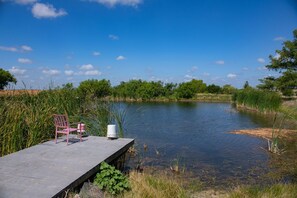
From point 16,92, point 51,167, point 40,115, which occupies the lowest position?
point 51,167

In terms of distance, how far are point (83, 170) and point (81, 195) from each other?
1.64ft

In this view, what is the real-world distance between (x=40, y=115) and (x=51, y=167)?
2.59 metres

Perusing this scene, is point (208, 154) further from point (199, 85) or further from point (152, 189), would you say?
point (199, 85)

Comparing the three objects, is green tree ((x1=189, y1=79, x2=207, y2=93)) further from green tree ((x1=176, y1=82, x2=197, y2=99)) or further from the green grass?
the green grass

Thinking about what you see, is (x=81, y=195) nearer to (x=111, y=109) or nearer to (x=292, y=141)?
(x=111, y=109)

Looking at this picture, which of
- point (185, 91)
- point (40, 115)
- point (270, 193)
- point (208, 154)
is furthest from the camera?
point (185, 91)

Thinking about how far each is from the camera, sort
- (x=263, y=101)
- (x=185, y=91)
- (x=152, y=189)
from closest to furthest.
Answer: (x=152, y=189) < (x=263, y=101) < (x=185, y=91)

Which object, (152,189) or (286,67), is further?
(286,67)

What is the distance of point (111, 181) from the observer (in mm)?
4637

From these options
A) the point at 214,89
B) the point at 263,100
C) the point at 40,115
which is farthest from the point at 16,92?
the point at 214,89

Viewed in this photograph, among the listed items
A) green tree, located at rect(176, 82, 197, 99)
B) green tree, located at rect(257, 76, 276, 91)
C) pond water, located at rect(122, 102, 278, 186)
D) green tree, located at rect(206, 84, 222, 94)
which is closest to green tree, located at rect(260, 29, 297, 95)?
green tree, located at rect(257, 76, 276, 91)

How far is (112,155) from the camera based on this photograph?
18.9 feet

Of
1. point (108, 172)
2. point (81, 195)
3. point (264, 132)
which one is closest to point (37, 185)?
point (81, 195)

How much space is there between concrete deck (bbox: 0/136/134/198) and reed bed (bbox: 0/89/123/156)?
1.83ft
